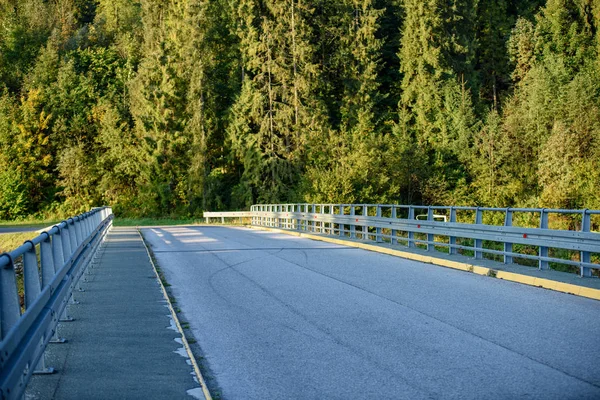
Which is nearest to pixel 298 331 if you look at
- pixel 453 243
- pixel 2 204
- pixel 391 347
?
pixel 391 347

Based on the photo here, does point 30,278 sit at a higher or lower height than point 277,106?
lower

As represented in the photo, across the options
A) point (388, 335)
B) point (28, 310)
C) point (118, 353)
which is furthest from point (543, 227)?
point (28, 310)

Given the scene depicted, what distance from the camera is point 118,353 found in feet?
27.2

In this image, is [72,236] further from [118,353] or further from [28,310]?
[28,310]

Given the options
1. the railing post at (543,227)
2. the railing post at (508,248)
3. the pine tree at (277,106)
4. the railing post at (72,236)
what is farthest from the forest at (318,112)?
the railing post at (72,236)

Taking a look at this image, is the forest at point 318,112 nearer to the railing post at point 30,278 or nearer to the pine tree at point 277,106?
the pine tree at point 277,106

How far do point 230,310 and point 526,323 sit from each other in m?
4.28

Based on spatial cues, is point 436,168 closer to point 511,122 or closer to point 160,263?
point 511,122

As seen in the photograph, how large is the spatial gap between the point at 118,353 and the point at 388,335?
10.6 ft

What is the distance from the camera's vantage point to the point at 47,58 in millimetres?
94812

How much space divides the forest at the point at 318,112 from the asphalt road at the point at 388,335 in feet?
116

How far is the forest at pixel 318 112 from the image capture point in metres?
60.2

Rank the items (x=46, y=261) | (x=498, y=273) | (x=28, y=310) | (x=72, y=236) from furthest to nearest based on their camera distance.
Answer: (x=498, y=273) < (x=72, y=236) < (x=46, y=261) < (x=28, y=310)

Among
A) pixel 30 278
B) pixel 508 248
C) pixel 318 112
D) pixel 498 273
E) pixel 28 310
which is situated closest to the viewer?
pixel 28 310
